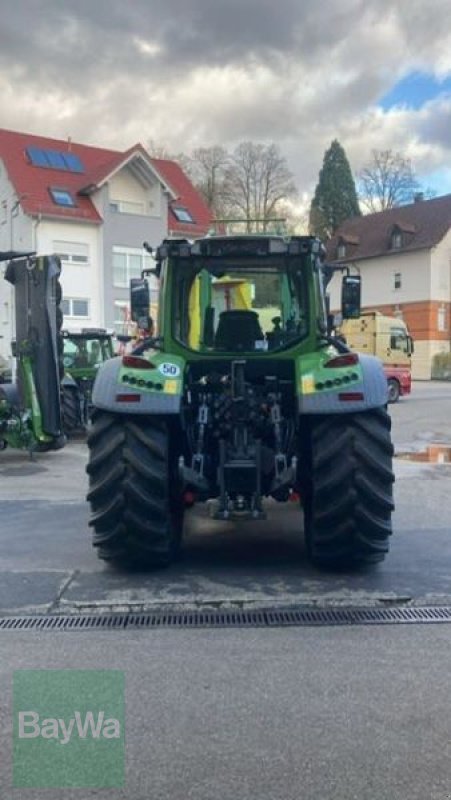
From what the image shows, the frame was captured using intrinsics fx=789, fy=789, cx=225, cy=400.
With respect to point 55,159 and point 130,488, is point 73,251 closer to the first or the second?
point 55,159

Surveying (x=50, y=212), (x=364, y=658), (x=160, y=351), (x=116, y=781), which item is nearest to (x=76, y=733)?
(x=116, y=781)

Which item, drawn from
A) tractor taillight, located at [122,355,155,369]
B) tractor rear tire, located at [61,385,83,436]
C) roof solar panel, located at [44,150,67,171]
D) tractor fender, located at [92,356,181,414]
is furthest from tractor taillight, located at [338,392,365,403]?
roof solar panel, located at [44,150,67,171]

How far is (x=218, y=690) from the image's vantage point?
3955 mm

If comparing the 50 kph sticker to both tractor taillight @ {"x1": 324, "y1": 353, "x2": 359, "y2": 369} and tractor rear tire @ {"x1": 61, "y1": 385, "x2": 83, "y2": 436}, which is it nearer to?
tractor taillight @ {"x1": 324, "y1": 353, "x2": 359, "y2": 369}

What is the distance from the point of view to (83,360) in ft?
55.2

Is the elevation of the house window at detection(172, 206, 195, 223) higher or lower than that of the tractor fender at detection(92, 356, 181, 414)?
higher

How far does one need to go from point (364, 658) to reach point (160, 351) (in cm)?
321

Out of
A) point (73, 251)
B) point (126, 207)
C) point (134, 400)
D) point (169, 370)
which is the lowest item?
point (134, 400)

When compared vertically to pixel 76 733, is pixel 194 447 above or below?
above

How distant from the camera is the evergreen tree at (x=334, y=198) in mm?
63125

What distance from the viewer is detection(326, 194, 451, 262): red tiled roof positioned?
4934 centimetres

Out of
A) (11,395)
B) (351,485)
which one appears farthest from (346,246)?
(351,485)

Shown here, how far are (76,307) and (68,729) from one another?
3313 cm

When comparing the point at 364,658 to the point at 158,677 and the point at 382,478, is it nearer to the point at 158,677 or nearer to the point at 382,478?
the point at 158,677
